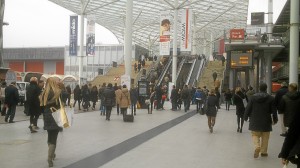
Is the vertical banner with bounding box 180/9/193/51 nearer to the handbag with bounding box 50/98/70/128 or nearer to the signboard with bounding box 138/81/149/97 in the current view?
the signboard with bounding box 138/81/149/97

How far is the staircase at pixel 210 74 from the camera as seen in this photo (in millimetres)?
40594

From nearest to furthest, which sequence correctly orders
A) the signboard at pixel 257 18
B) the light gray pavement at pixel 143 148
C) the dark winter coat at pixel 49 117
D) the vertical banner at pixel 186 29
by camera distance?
1. the dark winter coat at pixel 49 117
2. the light gray pavement at pixel 143 148
3. the signboard at pixel 257 18
4. the vertical banner at pixel 186 29

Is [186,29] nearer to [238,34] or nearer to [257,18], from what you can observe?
[238,34]

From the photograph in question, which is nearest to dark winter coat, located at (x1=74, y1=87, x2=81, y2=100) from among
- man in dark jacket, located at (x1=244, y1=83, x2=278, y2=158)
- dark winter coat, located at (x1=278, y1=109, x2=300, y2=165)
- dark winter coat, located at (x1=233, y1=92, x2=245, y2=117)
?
dark winter coat, located at (x1=233, y1=92, x2=245, y2=117)

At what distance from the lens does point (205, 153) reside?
9.58 metres

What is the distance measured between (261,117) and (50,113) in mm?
4607

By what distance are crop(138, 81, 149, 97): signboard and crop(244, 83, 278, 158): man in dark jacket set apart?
1670 cm

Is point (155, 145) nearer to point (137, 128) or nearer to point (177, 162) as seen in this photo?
point (177, 162)

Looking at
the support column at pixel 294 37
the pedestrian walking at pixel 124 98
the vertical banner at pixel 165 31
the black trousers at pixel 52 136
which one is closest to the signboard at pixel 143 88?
the pedestrian walking at pixel 124 98

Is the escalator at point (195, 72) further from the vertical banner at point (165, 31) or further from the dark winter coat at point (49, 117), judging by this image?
the dark winter coat at point (49, 117)

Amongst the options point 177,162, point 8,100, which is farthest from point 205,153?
point 8,100

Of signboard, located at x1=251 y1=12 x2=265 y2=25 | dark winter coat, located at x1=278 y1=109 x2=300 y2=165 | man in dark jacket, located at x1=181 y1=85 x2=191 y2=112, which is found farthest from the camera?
signboard, located at x1=251 y1=12 x2=265 y2=25

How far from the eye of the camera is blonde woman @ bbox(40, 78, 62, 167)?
7656mm

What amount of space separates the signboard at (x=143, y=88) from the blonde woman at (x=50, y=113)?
17.9 meters
